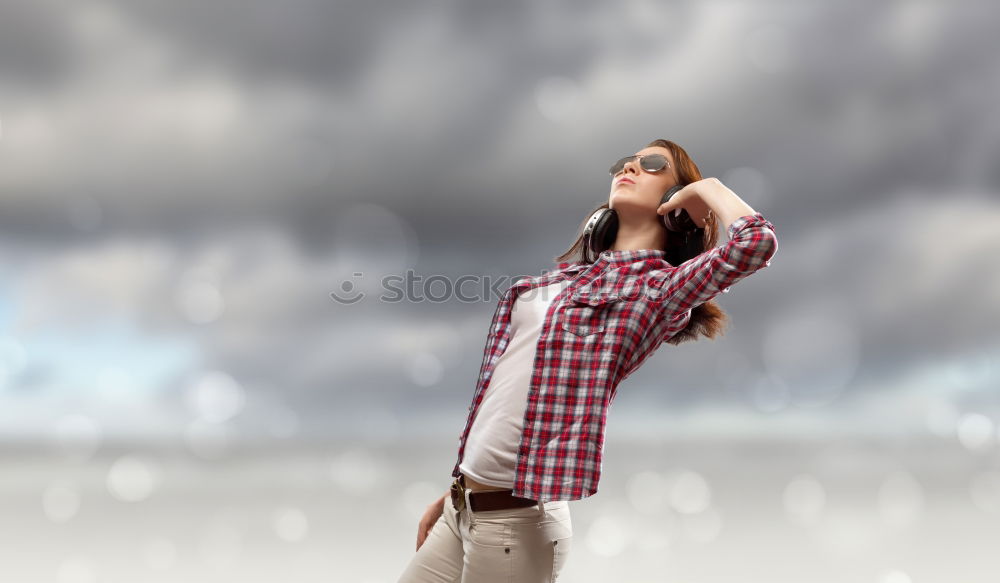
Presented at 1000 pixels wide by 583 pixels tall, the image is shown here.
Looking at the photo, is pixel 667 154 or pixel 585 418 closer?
pixel 585 418

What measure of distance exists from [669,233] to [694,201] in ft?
0.53

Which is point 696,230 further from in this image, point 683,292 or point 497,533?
point 497,533

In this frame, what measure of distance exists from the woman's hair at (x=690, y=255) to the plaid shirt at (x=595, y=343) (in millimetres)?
96

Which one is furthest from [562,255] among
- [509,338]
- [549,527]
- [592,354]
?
[549,527]

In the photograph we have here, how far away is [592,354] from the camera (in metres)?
1.57

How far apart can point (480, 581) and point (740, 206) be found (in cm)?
91

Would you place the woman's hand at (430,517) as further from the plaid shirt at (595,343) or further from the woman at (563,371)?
the plaid shirt at (595,343)

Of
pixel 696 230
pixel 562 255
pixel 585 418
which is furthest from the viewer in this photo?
pixel 562 255

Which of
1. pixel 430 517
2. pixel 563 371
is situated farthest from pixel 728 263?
pixel 430 517

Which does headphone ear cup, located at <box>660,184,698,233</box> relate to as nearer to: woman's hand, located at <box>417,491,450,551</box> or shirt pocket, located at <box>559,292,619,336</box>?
shirt pocket, located at <box>559,292,619,336</box>

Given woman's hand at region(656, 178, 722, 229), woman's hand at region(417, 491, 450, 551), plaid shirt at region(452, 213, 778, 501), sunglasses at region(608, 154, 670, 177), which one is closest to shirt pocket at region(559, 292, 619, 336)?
plaid shirt at region(452, 213, 778, 501)

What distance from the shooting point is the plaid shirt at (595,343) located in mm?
1484

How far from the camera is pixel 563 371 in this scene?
1569 mm

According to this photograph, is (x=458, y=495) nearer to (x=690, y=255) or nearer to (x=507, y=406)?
(x=507, y=406)
